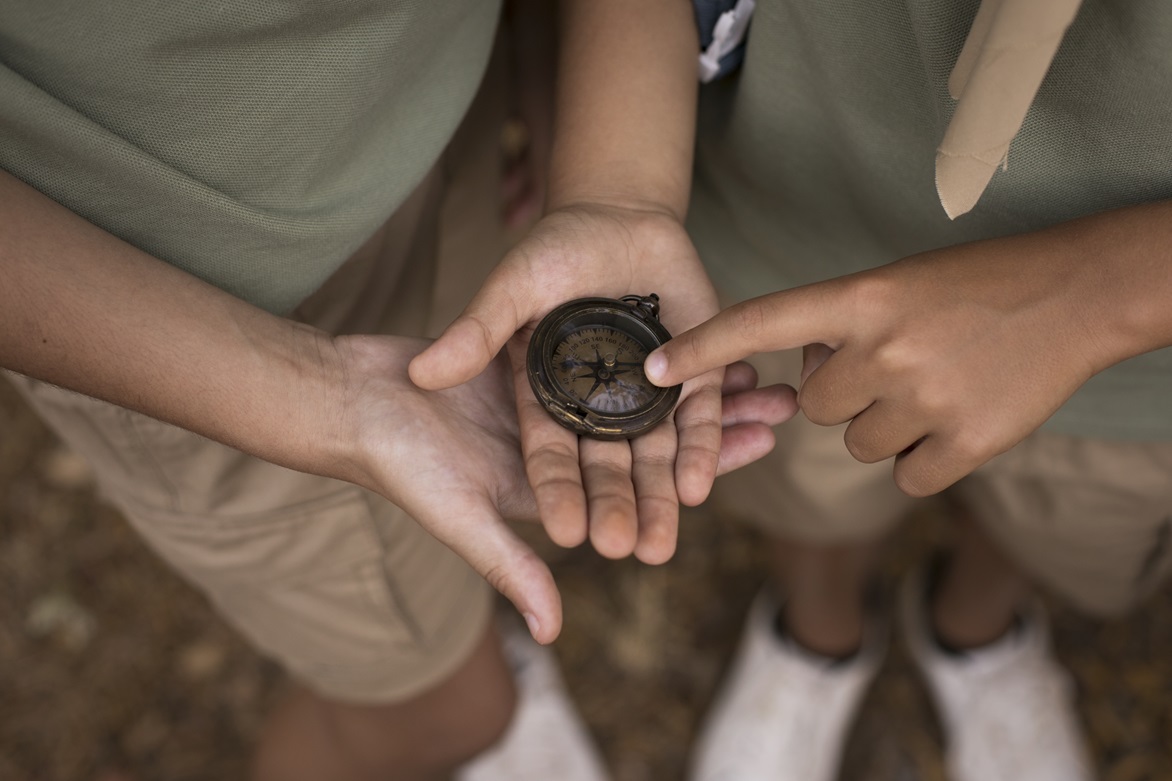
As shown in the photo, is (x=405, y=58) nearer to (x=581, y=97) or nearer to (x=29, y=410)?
(x=581, y=97)

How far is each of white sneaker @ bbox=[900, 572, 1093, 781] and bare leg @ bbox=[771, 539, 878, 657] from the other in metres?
0.38

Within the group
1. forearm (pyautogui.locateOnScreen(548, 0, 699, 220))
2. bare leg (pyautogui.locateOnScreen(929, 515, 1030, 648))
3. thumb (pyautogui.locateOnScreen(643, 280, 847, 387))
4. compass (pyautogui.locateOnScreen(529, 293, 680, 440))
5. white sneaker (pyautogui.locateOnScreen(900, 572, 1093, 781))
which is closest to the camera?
thumb (pyautogui.locateOnScreen(643, 280, 847, 387))

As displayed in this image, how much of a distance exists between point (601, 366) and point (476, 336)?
0.49 m

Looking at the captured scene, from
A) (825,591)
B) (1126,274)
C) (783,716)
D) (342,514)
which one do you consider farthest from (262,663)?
(1126,274)

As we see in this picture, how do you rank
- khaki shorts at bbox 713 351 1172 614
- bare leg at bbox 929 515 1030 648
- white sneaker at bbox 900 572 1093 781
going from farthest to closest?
1. white sneaker at bbox 900 572 1093 781
2. bare leg at bbox 929 515 1030 648
3. khaki shorts at bbox 713 351 1172 614

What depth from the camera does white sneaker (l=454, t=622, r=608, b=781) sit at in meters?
3.53

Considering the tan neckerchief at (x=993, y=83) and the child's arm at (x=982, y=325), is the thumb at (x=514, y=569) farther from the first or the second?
the tan neckerchief at (x=993, y=83)

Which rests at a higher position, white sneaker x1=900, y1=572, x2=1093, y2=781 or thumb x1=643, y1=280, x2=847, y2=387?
thumb x1=643, y1=280, x2=847, y2=387

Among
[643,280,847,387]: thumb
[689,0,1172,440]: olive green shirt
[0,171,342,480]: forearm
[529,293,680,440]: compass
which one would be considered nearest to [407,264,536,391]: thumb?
[529,293,680,440]: compass

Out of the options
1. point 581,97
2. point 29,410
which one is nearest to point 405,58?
point 581,97

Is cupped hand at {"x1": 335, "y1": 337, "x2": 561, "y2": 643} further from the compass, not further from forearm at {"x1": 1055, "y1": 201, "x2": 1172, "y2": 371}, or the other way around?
forearm at {"x1": 1055, "y1": 201, "x2": 1172, "y2": 371}

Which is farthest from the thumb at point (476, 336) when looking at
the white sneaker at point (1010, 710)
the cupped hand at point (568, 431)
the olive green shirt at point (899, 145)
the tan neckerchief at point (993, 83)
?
the white sneaker at point (1010, 710)

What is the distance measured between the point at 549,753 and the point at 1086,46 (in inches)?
118

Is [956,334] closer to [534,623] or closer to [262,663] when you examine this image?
[534,623]
